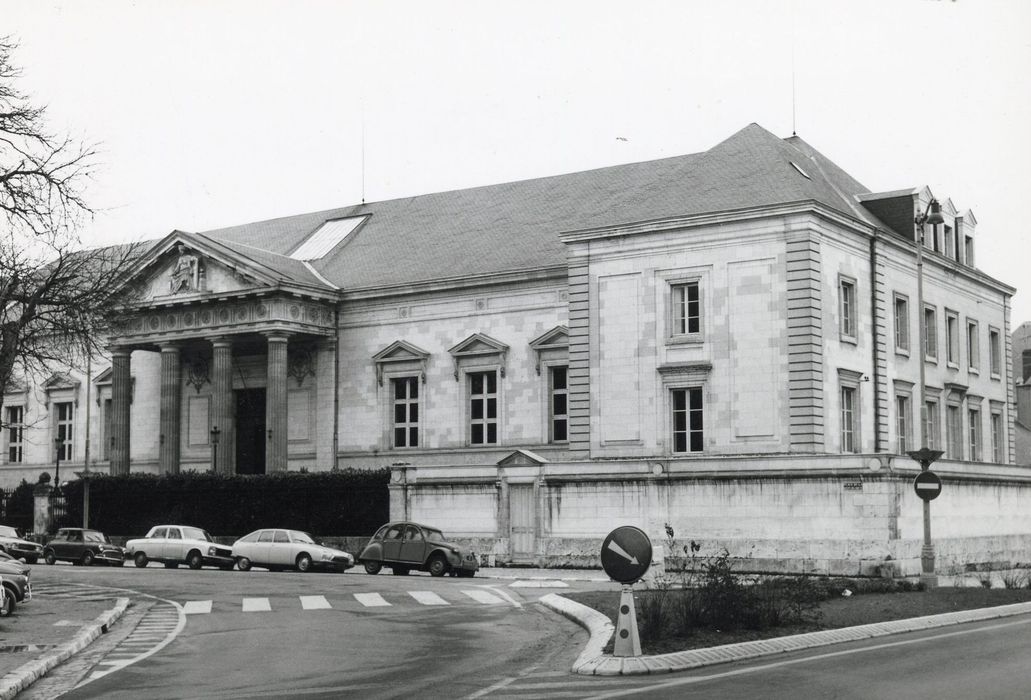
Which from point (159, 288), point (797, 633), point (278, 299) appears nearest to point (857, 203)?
point (278, 299)

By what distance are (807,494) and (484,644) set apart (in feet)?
60.2

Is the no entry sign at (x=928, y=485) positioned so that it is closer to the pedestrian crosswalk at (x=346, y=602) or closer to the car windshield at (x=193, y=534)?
the pedestrian crosswalk at (x=346, y=602)

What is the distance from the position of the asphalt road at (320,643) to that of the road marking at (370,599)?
2 cm

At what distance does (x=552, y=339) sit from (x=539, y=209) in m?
7.92

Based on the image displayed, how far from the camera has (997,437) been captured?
5797 centimetres

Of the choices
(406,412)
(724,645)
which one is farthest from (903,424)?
(724,645)

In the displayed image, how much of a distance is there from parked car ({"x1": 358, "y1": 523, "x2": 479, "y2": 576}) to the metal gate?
2.69 meters

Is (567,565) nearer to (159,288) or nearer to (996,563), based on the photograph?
(996,563)

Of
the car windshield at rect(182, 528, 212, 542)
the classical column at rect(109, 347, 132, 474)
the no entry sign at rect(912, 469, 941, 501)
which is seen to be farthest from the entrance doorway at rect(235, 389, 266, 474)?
the no entry sign at rect(912, 469, 941, 501)

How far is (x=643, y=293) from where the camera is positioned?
150 feet

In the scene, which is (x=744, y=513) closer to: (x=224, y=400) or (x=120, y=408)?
(x=224, y=400)

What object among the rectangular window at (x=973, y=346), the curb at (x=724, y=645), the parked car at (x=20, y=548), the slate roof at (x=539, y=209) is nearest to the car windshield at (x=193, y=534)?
the parked car at (x=20, y=548)

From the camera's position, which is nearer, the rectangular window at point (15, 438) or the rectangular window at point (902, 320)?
the rectangular window at point (902, 320)

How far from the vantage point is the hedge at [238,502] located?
46.1 meters
